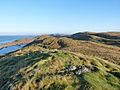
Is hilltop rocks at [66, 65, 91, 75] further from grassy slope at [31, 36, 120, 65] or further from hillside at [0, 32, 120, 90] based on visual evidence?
grassy slope at [31, 36, 120, 65]

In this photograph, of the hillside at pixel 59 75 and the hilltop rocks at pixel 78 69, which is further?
the hilltop rocks at pixel 78 69

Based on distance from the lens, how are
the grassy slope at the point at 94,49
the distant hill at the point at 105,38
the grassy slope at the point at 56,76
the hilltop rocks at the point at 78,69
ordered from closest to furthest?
the grassy slope at the point at 56,76
the hilltop rocks at the point at 78,69
the grassy slope at the point at 94,49
the distant hill at the point at 105,38

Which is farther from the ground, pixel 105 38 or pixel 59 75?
pixel 59 75

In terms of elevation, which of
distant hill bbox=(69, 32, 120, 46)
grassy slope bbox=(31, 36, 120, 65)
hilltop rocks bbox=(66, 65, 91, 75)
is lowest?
distant hill bbox=(69, 32, 120, 46)

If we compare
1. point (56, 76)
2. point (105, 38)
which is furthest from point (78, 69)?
point (105, 38)

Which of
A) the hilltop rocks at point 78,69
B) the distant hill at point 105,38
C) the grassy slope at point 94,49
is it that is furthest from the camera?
the distant hill at point 105,38

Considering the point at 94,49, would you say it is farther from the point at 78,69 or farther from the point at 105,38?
the point at 105,38

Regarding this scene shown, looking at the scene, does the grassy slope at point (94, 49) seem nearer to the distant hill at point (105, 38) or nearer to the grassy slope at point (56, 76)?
the distant hill at point (105, 38)

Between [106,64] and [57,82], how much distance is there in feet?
36.1

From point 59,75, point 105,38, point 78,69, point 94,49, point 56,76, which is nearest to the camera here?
point 56,76

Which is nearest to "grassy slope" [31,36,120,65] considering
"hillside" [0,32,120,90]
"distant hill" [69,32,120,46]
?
"distant hill" [69,32,120,46]

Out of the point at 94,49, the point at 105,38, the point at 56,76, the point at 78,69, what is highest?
the point at 78,69

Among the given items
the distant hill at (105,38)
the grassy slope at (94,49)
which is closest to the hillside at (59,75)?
the grassy slope at (94,49)

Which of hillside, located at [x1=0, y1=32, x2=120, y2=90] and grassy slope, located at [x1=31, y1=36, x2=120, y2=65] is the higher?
hillside, located at [x1=0, y1=32, x2=120, y2=90]
